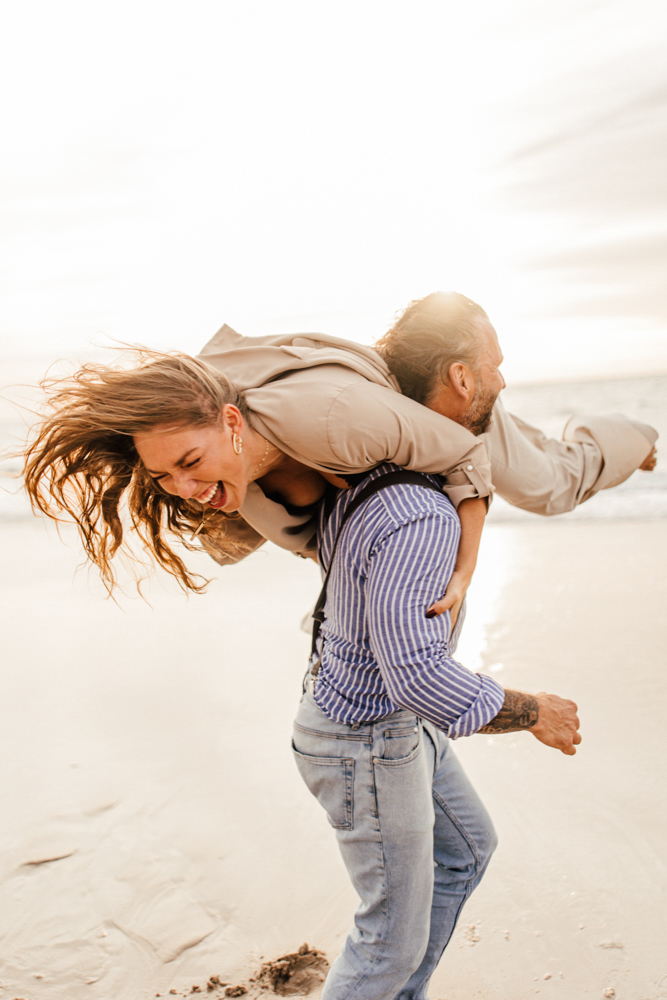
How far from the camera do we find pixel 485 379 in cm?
179

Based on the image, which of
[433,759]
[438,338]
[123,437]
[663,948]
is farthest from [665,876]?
[123,437]

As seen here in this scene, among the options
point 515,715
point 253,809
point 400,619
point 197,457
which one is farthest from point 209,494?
point 253,809

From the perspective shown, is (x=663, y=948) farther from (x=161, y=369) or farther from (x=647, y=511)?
(x=647, y=511)

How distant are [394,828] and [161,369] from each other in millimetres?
1098

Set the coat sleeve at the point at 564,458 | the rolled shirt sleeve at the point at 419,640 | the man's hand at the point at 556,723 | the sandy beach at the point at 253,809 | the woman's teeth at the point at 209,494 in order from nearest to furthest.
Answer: the rolled shirt sleeve at the point at 419,640 → the man's hand at the point at 556,723 → the woman's teeth at the point at 209,494 → the coat sleeve at the point at 564,458 → the sandy beach at the point at 253,809

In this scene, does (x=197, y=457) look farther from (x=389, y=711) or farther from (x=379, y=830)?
(x=379, y=830)

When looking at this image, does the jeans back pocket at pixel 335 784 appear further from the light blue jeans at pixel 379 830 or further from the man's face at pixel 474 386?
the man's face at pixel 474 386

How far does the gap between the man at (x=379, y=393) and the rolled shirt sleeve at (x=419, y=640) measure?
236 mm

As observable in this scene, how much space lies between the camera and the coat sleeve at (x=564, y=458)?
2.27m

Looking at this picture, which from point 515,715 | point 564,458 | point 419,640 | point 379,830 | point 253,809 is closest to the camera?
point 419,640

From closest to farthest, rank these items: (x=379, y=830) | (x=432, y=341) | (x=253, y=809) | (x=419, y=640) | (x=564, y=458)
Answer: (x=419, y=640)
(x=379, y=830)
(x=432, y=341)
(x=564, y=458)
(x=253, y=809)

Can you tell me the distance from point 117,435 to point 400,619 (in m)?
0.77

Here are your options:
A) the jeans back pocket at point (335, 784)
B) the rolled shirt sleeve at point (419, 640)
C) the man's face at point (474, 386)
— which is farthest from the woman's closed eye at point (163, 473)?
the jeans back pocket at point (335, 784)

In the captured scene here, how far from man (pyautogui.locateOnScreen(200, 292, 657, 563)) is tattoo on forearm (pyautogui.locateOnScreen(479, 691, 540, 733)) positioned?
46 centimetres
